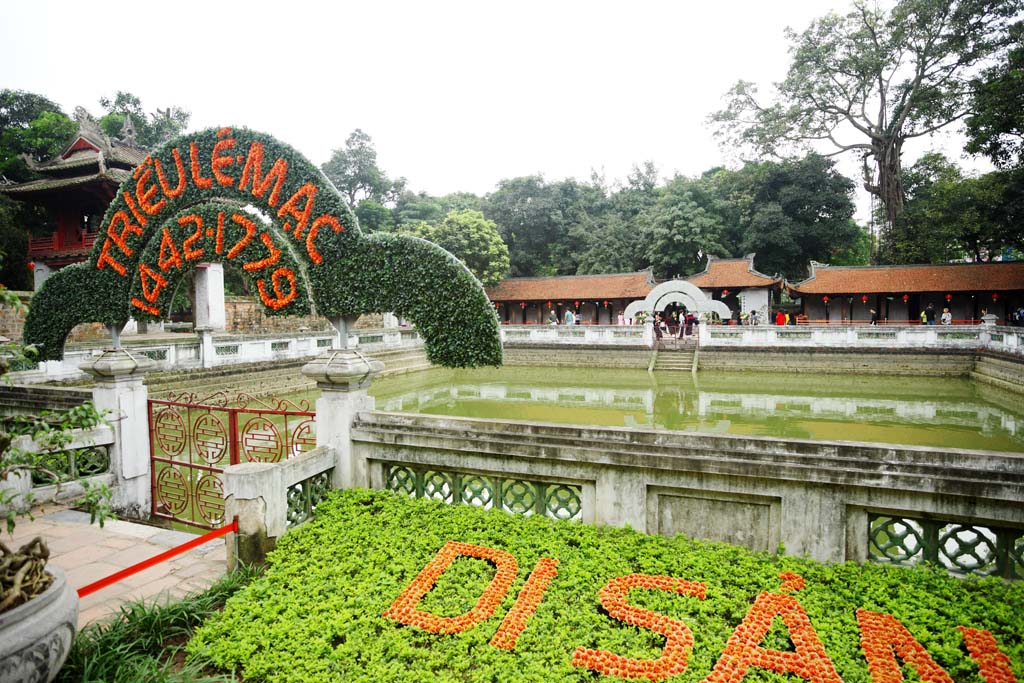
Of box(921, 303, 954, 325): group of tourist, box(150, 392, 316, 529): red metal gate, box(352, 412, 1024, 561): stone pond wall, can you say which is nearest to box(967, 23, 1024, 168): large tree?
box(921, 303, 954, 325): group of tourist

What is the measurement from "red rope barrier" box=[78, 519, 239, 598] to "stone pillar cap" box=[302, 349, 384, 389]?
1282 millimetres

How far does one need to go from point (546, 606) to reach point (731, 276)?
27065mm

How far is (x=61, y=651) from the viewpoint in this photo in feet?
8.02

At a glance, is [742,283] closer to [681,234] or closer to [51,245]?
[681,234]

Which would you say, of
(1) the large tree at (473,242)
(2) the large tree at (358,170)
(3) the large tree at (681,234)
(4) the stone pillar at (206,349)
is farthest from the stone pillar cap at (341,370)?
(2) the large tree at (358,170)

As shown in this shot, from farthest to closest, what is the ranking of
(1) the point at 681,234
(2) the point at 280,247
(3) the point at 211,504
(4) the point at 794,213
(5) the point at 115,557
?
(4) the point at 794,213 < (1) the point at 681,234 < (3) the point at 211,504 < (2) the point at 280,247 < (5) the point at 115,557

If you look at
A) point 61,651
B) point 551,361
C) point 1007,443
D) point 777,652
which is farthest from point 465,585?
point 551,361

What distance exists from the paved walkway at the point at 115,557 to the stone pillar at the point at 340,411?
114cm

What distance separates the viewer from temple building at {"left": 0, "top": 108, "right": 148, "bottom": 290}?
21531 millimetres

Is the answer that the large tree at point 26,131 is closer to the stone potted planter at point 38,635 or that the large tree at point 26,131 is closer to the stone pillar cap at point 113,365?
the stone pillar cap at point 113,365

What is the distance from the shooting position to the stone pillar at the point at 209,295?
77.7 feet

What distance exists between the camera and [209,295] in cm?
2400

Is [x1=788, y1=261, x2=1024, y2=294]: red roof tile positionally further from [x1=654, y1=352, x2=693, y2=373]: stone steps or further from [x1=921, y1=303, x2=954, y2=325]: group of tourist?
[x1=654, y1=352, x2=693, y2=373]: stone steps

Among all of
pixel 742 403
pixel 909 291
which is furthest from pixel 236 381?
pixel 909 291
